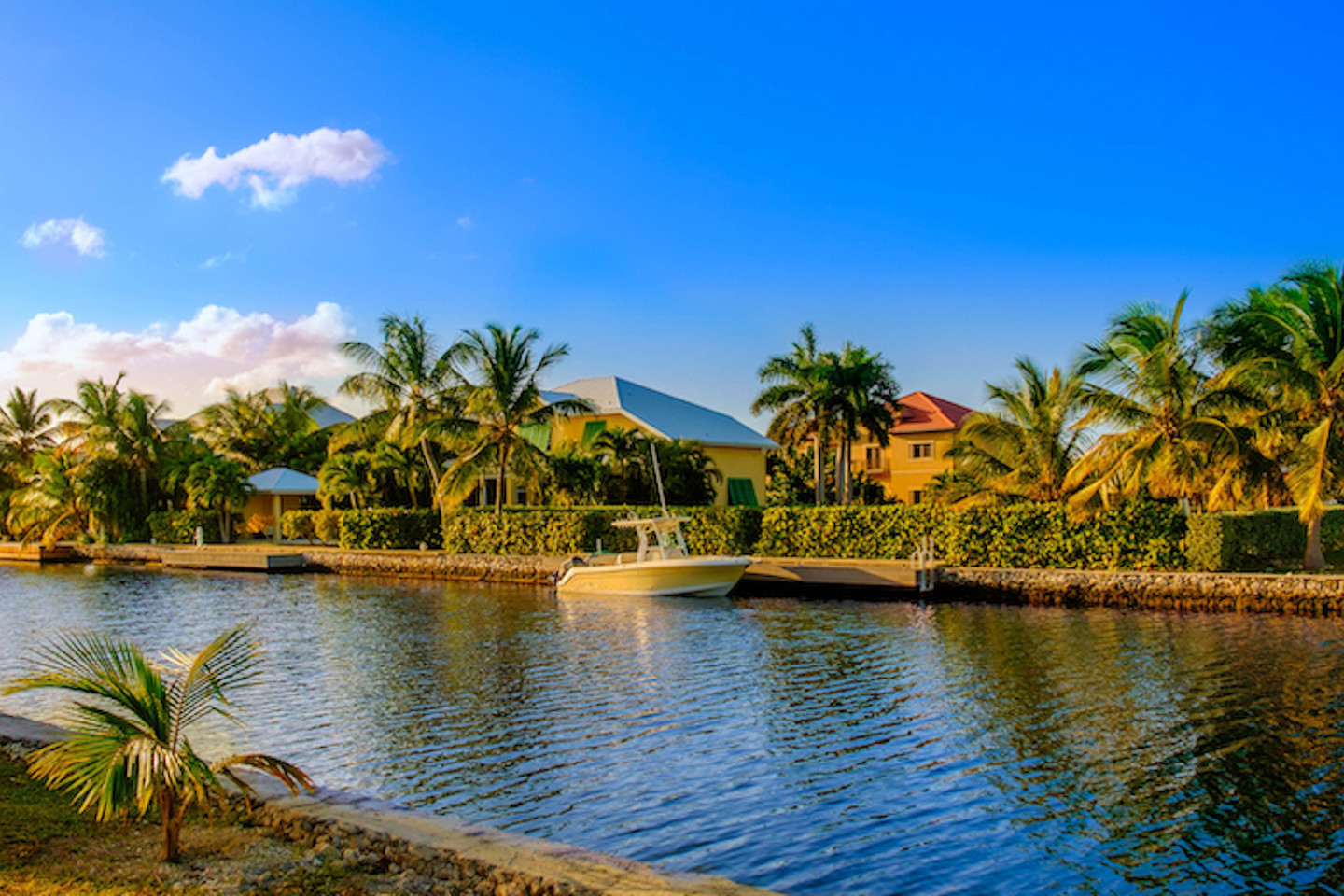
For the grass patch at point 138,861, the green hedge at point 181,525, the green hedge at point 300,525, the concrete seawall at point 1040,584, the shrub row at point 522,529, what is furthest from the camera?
the green hedge at point 181,525

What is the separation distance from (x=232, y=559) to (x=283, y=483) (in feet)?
20.8

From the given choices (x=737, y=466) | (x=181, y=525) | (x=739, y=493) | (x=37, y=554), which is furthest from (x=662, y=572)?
(x=37, y=554)

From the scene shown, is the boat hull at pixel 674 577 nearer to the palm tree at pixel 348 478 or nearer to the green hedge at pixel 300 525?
the palm tree at pixel 348 478

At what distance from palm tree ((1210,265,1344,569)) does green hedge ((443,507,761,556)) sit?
14391mm

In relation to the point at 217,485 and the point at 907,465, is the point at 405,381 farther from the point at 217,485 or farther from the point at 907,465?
the point at 907,465

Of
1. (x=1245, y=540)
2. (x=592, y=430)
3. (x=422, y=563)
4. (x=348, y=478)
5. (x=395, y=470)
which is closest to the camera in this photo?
(x=1245, y=540)

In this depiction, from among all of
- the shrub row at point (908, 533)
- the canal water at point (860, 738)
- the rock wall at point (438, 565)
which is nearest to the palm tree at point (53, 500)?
the rock wall at point (438, 565)

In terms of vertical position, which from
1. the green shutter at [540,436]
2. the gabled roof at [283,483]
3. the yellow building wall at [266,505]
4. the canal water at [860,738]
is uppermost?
the green shutter at [540,436]

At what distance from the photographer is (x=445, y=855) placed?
6.43m

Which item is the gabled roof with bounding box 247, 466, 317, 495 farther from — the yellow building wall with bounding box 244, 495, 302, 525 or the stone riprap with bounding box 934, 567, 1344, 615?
the stone riprap with bounding box 934, 567, 1344, 615

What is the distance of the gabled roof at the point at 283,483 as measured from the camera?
4503 centimetres

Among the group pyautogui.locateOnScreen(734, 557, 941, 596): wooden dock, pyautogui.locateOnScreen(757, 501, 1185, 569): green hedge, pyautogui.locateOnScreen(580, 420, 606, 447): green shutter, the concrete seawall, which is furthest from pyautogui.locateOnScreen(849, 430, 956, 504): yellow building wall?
pyautogui.locateOnScreen(734, 557, 941, 596): wooden dock

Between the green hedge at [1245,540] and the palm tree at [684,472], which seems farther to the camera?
the palm tree at [684,472]

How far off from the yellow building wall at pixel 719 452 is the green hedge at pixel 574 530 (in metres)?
5.16
